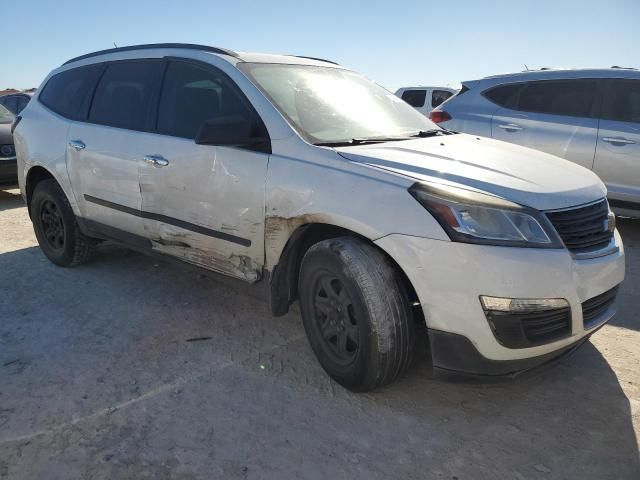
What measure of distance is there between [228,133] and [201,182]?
18.2 inches

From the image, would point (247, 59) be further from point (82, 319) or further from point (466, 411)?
point (466, 411)

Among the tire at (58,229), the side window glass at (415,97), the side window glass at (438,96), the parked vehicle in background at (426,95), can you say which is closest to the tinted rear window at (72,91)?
the tire at (58,229)

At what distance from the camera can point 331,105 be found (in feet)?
10.7

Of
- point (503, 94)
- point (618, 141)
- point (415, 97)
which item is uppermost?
point (503, 94)

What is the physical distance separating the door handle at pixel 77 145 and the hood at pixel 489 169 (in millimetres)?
2338

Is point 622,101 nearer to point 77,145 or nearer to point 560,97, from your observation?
point 560,97

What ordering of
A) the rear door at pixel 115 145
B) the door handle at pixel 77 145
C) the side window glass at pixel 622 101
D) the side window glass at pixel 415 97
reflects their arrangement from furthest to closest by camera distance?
the side window glass at pixel 415 97 < the side window glass at pixel 622 101 < the door handle at pixel 77 145 < the rear door at pixel 115 145

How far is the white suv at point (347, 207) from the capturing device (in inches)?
90.9

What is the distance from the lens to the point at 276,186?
9.36ft

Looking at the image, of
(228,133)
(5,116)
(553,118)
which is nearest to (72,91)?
(228,133)

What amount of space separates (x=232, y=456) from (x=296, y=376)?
72 centimetres

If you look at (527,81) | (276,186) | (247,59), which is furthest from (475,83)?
(276,186)

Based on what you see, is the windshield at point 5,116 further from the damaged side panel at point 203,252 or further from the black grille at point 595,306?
the black grille at point 595,306

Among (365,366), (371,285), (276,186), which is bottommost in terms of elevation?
(365,366)
